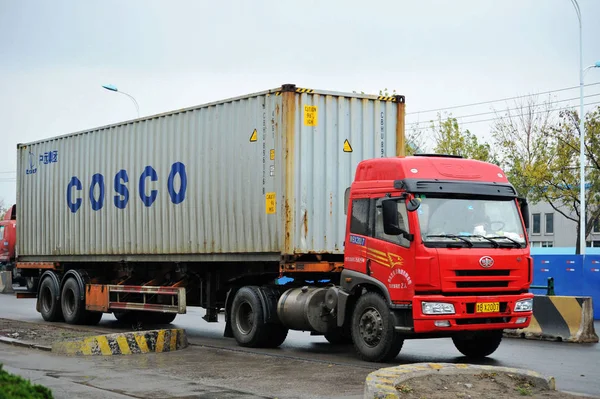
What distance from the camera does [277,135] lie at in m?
14.8

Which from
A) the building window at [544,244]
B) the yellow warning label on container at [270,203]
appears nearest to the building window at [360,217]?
the yellow warning label on container at [270,203]

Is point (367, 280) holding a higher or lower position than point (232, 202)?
lower

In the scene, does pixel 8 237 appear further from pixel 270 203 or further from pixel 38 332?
pixel 270 203

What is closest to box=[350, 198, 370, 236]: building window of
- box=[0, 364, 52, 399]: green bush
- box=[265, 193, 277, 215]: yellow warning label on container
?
box=[265, 193, 277, 215]: yellow warning label on container

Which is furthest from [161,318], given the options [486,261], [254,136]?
[486,261]

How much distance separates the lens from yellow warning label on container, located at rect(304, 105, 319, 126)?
14.8 m

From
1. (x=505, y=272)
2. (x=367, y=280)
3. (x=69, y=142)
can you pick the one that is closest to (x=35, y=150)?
(x=69, y=142)

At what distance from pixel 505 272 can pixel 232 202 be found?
5.25 meters

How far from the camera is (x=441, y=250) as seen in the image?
12047 millimetres

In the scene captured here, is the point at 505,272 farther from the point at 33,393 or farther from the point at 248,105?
the point at 33,393

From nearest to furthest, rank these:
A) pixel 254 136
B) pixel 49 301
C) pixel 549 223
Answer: pixel 254 136
pixel 49 301
pixel 549 223

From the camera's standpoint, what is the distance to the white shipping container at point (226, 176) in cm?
1471

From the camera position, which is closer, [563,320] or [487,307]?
[487,307]

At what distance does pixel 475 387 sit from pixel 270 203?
6047 millimetres
